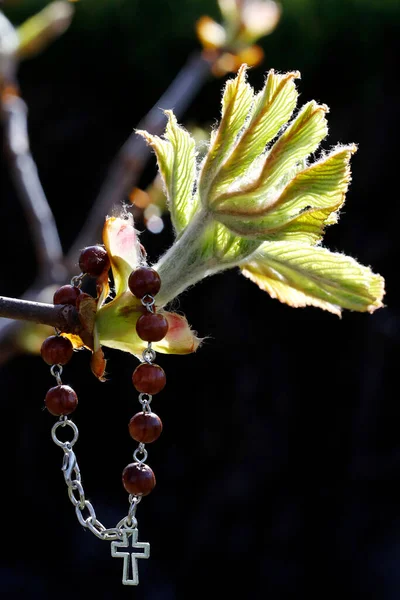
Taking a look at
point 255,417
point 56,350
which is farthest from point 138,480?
point 255,417

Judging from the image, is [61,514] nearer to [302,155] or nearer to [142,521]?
[142,521]

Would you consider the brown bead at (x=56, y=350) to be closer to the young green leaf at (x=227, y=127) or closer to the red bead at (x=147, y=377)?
the red bead at (x=147, y=377)

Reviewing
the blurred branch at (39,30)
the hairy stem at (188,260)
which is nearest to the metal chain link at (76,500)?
the hairy stem at (188,260)

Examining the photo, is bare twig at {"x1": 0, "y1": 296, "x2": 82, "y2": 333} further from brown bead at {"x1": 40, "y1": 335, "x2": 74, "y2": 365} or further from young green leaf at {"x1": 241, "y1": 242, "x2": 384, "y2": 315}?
young green leaf at {"x1": 241, "y1": 242, "x2": 384, "y2": 315}

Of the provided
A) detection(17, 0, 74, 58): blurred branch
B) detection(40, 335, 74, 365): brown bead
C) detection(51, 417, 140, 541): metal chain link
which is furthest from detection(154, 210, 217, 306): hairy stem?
detection(17, 0, 74, 58): blurred branch

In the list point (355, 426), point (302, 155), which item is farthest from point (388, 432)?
point (302, 155)

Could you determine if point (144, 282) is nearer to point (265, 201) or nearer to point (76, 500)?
point (265, 201)
